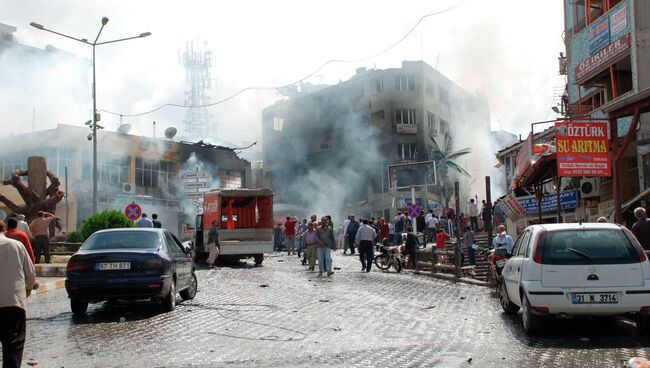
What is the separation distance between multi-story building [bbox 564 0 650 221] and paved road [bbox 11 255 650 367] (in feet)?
31.3

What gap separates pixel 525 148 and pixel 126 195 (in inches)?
1423

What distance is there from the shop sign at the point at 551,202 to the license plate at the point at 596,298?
17013mm

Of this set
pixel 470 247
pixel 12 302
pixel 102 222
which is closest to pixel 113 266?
pixel 12 302

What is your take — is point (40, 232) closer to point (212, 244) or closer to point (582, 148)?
point (212, 244)

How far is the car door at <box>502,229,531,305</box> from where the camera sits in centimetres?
907

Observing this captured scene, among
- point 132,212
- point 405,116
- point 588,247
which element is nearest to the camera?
point 588,247

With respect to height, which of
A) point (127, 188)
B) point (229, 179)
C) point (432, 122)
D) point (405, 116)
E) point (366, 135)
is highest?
point (405, 116)

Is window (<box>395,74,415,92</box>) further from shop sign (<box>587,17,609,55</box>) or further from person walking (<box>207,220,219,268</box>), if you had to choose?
person walking (<box>207,220,219,268</box>)

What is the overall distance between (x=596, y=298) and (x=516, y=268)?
135 centimetres

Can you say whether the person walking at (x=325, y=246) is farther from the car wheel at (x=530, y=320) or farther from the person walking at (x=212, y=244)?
the car wheel at (x=530, y=320)

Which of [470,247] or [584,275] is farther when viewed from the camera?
[470,247]

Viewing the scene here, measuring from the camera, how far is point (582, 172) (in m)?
16.0

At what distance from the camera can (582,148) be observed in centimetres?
1603

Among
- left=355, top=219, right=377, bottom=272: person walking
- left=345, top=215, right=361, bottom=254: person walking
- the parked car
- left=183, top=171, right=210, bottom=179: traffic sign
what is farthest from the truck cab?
the parked car
